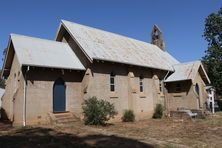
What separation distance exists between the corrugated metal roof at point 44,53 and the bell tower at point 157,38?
17.6 meters

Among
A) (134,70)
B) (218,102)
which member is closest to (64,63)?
(134,70)

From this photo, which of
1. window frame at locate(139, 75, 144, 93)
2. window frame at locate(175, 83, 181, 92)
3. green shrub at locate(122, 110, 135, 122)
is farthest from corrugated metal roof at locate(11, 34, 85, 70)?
window frame at locate(175, 83, 181, 92)

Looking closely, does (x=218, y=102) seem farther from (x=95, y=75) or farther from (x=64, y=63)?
(x=64, y=63)

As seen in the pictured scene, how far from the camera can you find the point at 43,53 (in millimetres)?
19781

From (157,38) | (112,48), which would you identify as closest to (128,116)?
(112,48)

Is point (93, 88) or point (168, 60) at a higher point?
point (168, 60)

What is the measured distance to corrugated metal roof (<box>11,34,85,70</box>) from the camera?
1811cm

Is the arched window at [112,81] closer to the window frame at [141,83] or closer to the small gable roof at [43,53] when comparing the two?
the small gable roof at [43,53]

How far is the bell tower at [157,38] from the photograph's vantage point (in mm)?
36094

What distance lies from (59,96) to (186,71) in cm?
1563

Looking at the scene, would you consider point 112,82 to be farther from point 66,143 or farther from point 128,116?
point 66,143

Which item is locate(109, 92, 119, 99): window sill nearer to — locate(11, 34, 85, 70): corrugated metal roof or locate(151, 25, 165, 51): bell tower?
locate(11, 34, 85, 70): corrugated metal roof

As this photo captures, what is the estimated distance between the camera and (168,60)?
31.9 meters

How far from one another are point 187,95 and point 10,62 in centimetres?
1878
